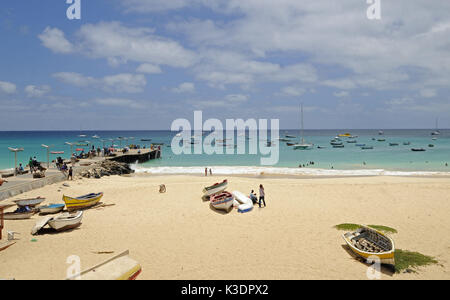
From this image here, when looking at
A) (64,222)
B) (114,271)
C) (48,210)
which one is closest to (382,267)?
(114,271)

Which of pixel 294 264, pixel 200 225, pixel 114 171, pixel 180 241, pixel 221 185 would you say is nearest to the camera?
pixel 294 264

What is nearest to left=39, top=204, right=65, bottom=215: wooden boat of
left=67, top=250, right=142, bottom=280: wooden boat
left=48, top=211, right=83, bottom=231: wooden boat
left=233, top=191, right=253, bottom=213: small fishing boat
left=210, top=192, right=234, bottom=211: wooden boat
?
left=48, top=211, right=83, bottom=231: wooden boat

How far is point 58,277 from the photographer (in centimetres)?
921

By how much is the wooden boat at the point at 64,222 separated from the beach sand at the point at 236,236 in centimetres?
46

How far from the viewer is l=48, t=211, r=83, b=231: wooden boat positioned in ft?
44.2

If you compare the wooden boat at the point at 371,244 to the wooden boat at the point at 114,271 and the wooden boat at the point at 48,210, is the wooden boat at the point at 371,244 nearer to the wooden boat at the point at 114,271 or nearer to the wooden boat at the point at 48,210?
the wooden boat at the point at 114,271

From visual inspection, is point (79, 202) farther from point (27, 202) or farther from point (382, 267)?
point (382, 267)

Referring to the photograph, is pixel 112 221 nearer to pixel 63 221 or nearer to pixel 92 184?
pixel 63 221

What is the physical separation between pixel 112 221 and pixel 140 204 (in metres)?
3.64

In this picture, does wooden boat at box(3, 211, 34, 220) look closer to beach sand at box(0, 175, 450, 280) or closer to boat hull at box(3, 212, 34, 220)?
boat hull at box(3, 212, 34, 220)

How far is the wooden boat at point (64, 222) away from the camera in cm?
1346

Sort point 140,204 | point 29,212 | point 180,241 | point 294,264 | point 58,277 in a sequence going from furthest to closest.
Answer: point 140,204 < point 29,212 < point 180,241 < point 294,264 < point 58,277

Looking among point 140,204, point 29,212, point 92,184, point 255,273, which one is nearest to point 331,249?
point 255,273

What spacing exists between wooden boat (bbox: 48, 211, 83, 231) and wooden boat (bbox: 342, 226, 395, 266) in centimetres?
1220
